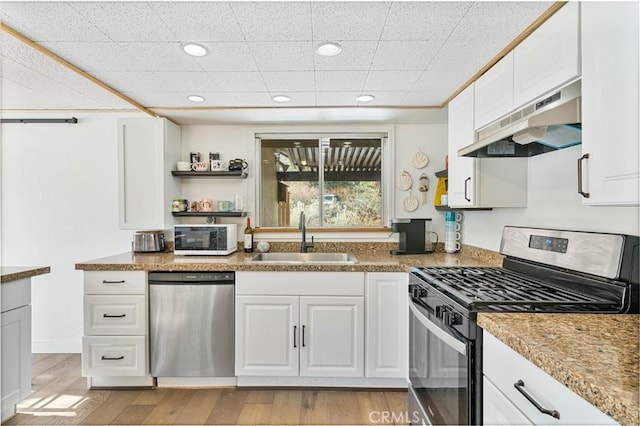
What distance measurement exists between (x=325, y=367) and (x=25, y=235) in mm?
2916

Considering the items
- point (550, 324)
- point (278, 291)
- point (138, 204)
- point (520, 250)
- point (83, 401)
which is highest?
point (138, 204)

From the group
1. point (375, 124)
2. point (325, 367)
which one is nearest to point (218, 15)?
point (375, 124)

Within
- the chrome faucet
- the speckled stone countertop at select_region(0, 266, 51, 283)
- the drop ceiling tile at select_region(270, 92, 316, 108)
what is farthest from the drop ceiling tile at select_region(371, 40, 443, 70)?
the speckled stone countertop at select_region(0, 266, 51, 283)

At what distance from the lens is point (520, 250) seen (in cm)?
191

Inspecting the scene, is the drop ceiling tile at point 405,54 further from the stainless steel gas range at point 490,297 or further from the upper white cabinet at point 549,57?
the stainless steel gas range at point 490,297

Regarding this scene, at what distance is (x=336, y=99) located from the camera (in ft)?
8.20

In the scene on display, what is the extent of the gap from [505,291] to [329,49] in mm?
1417

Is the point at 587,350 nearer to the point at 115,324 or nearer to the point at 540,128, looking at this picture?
the point at 540,128

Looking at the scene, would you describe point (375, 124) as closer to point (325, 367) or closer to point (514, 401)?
point (325, 367)

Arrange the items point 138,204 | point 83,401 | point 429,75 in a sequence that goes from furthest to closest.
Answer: point 138,204, point 83,401, point 429,75

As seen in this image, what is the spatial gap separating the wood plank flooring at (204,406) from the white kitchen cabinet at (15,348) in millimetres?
186

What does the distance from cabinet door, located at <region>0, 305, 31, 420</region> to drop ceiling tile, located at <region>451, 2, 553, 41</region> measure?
2.84 metres

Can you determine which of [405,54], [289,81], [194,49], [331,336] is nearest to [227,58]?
[194,49]

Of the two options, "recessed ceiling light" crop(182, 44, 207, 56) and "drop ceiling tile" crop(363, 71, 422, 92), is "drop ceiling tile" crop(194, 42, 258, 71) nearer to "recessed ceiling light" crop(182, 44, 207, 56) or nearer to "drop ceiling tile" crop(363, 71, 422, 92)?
"recessed ceiling light" crop(182, 44, 207, 56)
